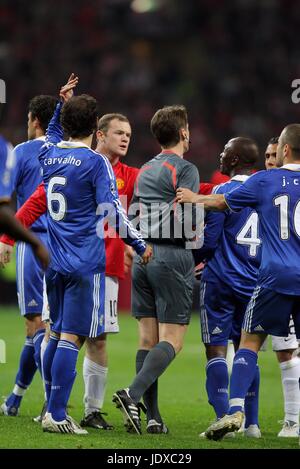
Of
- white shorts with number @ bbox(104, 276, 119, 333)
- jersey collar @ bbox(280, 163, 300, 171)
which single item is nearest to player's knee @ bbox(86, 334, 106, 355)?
white shorts with number @ bbox(104, 276, 119, 333)

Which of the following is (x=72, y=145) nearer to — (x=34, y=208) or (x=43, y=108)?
(x=34, y=208)

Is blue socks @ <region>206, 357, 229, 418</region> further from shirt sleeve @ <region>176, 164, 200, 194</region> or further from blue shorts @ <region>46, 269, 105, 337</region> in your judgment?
shirt sleeve @ <region>176, 164, 200, 194</region>

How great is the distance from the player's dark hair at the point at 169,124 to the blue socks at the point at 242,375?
1.58 metres

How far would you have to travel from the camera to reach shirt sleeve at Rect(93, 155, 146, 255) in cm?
615

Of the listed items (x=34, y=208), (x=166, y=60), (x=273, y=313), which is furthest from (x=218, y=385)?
(x=166, y=60)

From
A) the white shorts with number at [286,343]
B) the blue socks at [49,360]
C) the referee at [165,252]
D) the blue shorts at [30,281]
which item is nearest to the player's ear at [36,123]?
the blue shorts at [30,281]

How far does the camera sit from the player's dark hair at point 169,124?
6.69 metres

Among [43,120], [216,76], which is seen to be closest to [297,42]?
[216,76]

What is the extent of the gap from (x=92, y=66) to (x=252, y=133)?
4.77 m

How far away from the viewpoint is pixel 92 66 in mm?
25312

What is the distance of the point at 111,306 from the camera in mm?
7055

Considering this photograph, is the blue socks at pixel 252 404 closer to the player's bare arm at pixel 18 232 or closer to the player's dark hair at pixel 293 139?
the player's dark hair at pixel 293 139
